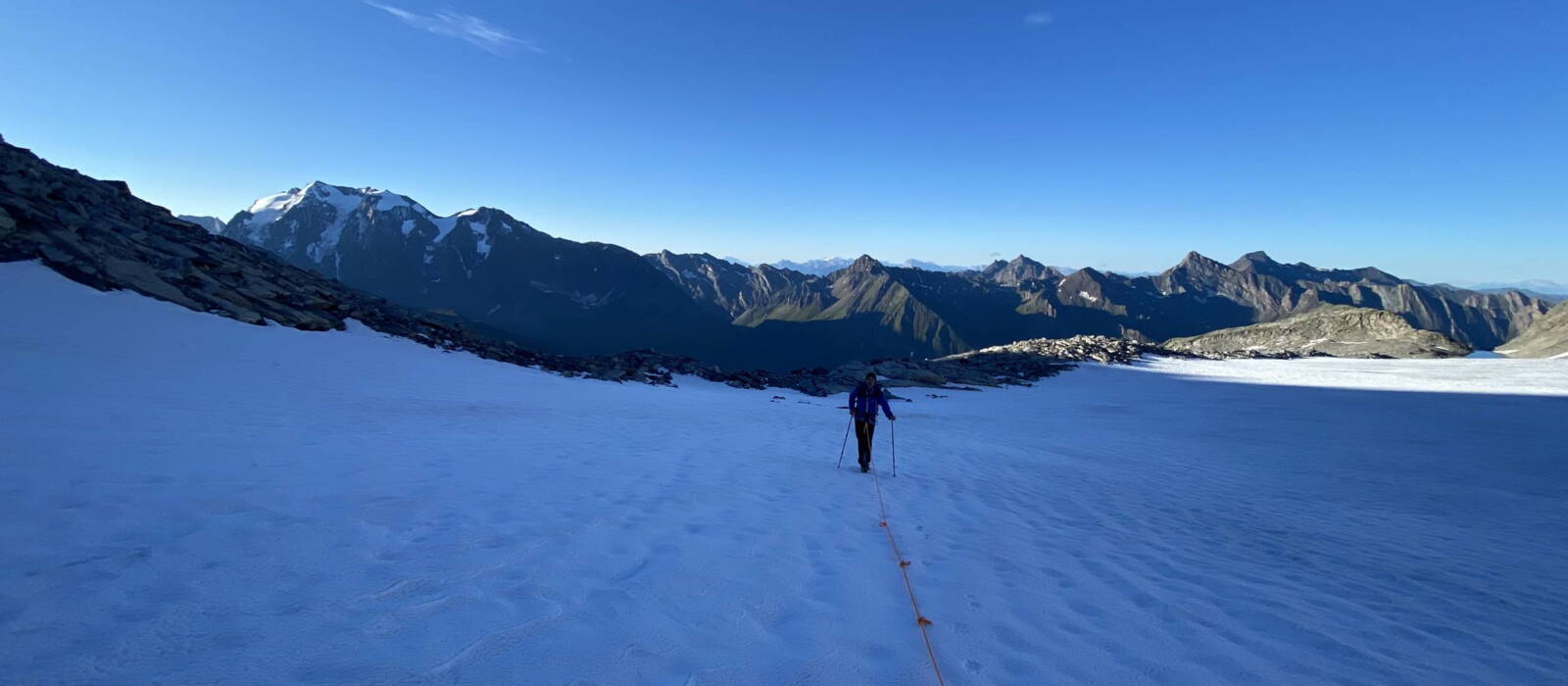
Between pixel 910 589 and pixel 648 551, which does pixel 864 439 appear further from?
pixel 648 551

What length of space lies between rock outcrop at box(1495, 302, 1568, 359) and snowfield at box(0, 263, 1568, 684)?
60761 mm

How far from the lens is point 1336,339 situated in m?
72.8

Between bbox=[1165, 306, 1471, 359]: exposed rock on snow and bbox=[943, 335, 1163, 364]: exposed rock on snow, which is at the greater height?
bbox=[1165, 306, 1471, 359]: exposed rock on snow

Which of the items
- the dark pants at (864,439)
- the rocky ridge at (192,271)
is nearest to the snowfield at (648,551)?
the dark pants at (864,439)

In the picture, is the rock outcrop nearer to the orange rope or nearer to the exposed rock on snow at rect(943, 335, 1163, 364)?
the exposed rock on snow at rect(943, 335, 1163, 364)

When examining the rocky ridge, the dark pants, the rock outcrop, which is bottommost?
the dark pants

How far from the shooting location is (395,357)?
1834 cm

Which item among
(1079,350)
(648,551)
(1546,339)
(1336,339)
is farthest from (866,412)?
(1336,339)

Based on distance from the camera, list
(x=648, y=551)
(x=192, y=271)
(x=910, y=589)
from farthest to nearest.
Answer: (x=192, y=271) < (x=648, y=551) < (x=910, y=589)

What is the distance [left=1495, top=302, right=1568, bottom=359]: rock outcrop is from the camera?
162 ft

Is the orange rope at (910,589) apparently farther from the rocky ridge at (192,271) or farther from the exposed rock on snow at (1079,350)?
the exposed rock on snow at (1079,350)

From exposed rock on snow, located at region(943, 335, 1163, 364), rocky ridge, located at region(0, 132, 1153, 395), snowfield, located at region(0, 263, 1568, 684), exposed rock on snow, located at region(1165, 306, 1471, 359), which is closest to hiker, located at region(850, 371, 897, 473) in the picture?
snowfield, located at region(0, 263, 1568, 684)

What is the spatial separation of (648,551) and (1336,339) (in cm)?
9839

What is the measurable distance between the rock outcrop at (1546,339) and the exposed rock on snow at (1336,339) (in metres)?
3.89
